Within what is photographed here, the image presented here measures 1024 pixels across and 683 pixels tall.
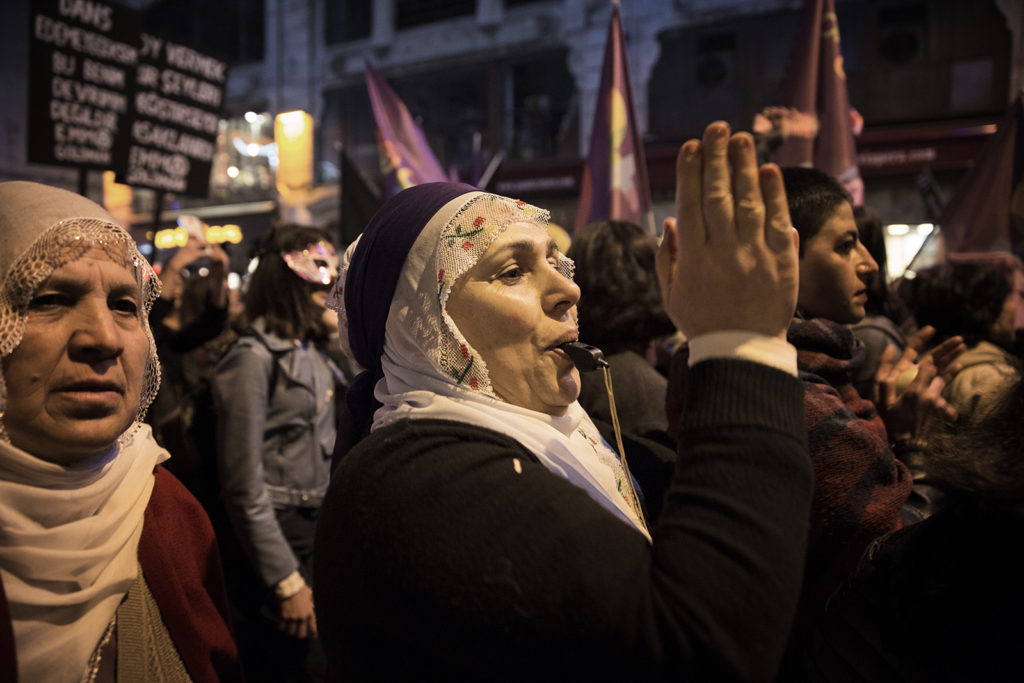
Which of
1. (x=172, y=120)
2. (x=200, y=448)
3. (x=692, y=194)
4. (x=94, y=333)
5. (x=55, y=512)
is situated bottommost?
(x=200, y=448)

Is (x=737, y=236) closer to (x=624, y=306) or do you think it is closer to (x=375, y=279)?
(x=375, y=279)

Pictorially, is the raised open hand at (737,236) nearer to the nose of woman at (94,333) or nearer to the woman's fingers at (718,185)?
the woman's fingers at (718,185)

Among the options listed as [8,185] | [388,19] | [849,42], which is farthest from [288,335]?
[388,19]

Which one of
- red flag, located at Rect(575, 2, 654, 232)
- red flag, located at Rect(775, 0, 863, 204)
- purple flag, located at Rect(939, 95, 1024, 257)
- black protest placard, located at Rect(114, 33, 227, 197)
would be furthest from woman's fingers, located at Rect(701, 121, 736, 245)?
purple flag, located at Rect(939, 95, 1024, 257)

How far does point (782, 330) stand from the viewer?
893mm

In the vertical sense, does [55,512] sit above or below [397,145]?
below

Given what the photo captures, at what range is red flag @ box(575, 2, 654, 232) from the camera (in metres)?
4.52

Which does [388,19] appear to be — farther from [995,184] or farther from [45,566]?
[45,566]

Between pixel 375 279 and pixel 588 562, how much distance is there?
0.65 meters

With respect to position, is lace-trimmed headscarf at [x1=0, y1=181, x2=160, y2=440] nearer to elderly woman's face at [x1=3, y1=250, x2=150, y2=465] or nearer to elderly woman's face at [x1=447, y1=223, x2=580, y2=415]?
elderly woman's face at [x1=3, y1=250, x2=150, y2=465]

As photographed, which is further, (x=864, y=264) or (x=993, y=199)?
(x=993, y=199)

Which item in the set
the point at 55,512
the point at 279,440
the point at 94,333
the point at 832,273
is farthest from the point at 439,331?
the point at 279,440

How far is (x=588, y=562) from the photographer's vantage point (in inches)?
33.1

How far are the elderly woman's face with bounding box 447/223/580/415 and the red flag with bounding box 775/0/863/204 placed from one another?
3683 millimetres
